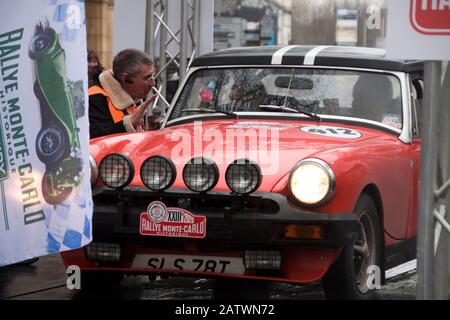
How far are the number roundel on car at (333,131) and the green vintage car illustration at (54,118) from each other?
6.74 ft

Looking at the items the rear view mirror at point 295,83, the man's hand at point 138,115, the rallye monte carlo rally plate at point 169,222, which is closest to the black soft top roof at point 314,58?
the rear view mirror at point 295,83

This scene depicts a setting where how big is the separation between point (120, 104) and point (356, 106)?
1.78m

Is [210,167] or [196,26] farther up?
[196,26]

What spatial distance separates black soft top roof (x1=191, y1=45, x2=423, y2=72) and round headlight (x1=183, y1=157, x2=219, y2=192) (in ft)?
5.57

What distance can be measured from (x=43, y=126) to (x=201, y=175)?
3.71 ft

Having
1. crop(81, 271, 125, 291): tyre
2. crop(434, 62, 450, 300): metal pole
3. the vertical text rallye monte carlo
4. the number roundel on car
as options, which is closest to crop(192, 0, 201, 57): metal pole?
the vertical text rallye monte carlo

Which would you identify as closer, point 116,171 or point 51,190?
point 51,190

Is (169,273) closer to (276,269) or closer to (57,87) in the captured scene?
(276,269)

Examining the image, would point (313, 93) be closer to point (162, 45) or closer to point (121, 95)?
point (121, 95)

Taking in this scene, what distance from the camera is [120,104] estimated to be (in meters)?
8.45

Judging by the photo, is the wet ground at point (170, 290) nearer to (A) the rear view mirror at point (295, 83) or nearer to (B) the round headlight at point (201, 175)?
(B) the round headlight at point (201, 175)

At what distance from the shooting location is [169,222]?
6.55 meters

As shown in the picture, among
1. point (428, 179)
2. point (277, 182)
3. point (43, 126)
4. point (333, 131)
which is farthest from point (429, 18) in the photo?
point (333, 131)

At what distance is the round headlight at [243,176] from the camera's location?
639 cm
